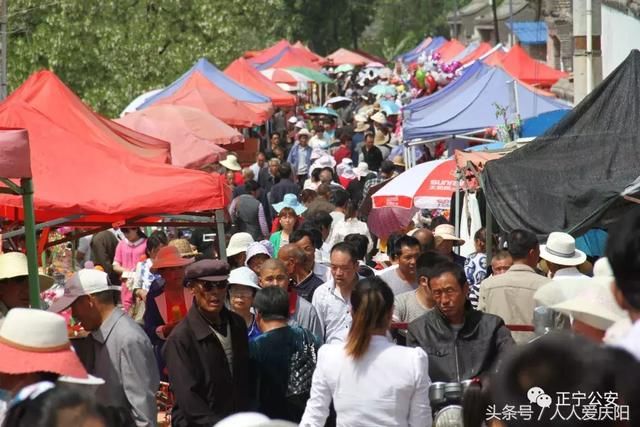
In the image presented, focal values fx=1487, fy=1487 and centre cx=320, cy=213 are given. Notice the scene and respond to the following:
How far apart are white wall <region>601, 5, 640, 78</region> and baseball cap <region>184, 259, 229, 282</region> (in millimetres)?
12838

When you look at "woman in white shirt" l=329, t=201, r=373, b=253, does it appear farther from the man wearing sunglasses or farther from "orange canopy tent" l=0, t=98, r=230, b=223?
the man wearing sunglasses

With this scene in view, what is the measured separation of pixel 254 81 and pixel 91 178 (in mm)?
26693

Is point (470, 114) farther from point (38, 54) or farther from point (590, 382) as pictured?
point (590, 382)

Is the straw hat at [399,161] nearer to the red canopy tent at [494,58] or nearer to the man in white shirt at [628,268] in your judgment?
the red canopy tent at [494,58]

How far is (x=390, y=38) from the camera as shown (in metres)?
96.0

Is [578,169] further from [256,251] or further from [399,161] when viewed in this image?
[399,161]

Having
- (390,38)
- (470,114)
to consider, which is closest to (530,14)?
(390,38)

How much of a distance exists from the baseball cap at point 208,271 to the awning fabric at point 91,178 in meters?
2.23

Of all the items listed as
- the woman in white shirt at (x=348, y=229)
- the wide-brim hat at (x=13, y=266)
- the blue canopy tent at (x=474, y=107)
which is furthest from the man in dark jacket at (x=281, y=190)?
the wide-brim hat at (x=13, y=266)

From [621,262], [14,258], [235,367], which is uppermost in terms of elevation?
[621,262]

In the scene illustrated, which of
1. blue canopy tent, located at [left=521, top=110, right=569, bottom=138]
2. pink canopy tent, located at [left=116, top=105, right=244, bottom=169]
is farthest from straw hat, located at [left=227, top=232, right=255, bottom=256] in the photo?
pink canopy tent, located at [left=116, top=105, right=244, bottom=169]

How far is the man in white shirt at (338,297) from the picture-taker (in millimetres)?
9320

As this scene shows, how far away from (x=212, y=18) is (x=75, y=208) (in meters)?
26.9

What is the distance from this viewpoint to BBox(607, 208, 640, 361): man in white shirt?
3.59 metres
